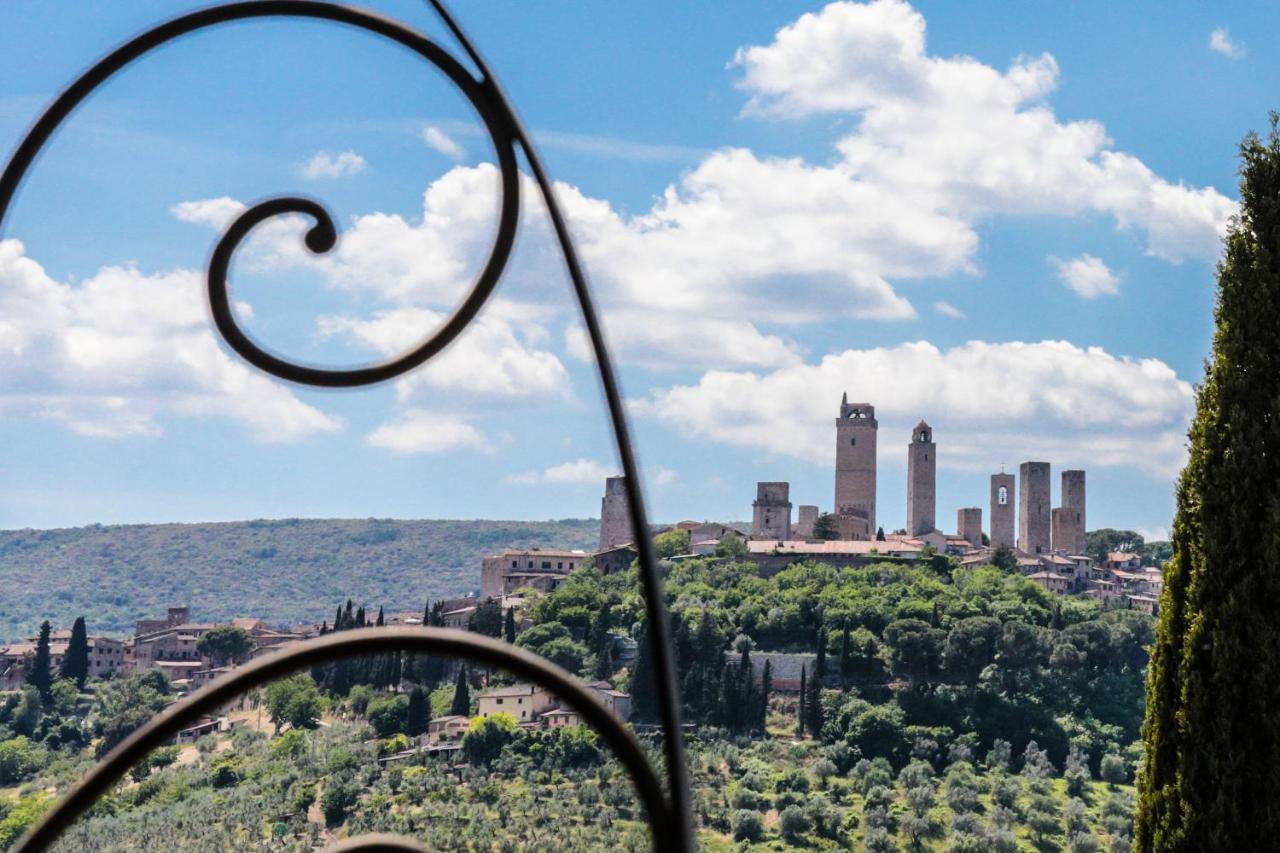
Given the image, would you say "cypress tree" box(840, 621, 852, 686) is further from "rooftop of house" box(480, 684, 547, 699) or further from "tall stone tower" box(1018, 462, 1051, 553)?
"tall stone tower" box(1018, 462, 1051, 553)

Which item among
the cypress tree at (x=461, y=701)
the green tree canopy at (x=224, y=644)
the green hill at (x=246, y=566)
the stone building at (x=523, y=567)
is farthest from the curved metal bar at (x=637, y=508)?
the green hill at (x=246, y=566)

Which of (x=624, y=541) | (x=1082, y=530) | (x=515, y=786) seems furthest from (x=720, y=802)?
(x=1082, y=530)

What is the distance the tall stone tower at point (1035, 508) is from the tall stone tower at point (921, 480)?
131 inches

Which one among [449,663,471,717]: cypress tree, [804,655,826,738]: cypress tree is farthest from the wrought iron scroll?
[804,655,826,738]: cypress tree

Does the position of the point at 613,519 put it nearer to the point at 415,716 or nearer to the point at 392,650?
the point at 415,716

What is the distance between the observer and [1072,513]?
187ft

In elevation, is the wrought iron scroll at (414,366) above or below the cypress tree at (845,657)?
above

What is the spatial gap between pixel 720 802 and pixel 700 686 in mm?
6986

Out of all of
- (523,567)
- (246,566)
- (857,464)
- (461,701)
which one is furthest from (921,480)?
(246,566)

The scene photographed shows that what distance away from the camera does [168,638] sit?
50.2 metres

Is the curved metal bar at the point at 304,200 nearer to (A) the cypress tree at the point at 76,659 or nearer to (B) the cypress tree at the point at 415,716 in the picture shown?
(B) the cypress tree at the point at 415,716

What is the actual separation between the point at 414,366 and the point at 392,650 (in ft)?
0.73

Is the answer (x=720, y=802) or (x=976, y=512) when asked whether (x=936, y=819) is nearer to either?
(x=720, y=802)

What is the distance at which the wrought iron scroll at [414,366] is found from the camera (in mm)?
705
